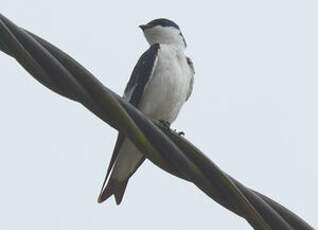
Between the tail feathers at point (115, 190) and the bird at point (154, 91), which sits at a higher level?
the bird at point (154, 91)

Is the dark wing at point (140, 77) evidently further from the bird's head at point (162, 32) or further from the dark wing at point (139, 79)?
the bird's head at point (162, 32)

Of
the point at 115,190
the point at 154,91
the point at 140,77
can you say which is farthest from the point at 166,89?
the point at 115,190

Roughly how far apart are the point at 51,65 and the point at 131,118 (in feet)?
0.90

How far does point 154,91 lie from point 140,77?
12 cm

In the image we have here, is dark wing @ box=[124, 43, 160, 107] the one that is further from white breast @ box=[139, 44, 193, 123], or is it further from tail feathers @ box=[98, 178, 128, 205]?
tail feathers @ box=[98, 178, 128, 205]

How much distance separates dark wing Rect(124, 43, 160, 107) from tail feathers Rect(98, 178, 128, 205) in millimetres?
505

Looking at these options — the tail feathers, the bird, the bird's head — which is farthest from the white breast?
the bird's head

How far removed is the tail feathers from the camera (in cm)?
414

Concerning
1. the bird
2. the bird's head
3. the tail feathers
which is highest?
the bird's head

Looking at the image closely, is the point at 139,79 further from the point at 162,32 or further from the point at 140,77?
the point at 162,32

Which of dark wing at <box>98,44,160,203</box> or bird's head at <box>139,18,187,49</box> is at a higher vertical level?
bird's head at <box>139,18,187,49</box>

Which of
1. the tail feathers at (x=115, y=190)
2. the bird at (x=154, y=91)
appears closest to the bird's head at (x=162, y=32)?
the bird at (x=154, y=91)

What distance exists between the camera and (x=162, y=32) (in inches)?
213

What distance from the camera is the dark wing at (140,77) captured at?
15.0 ft
